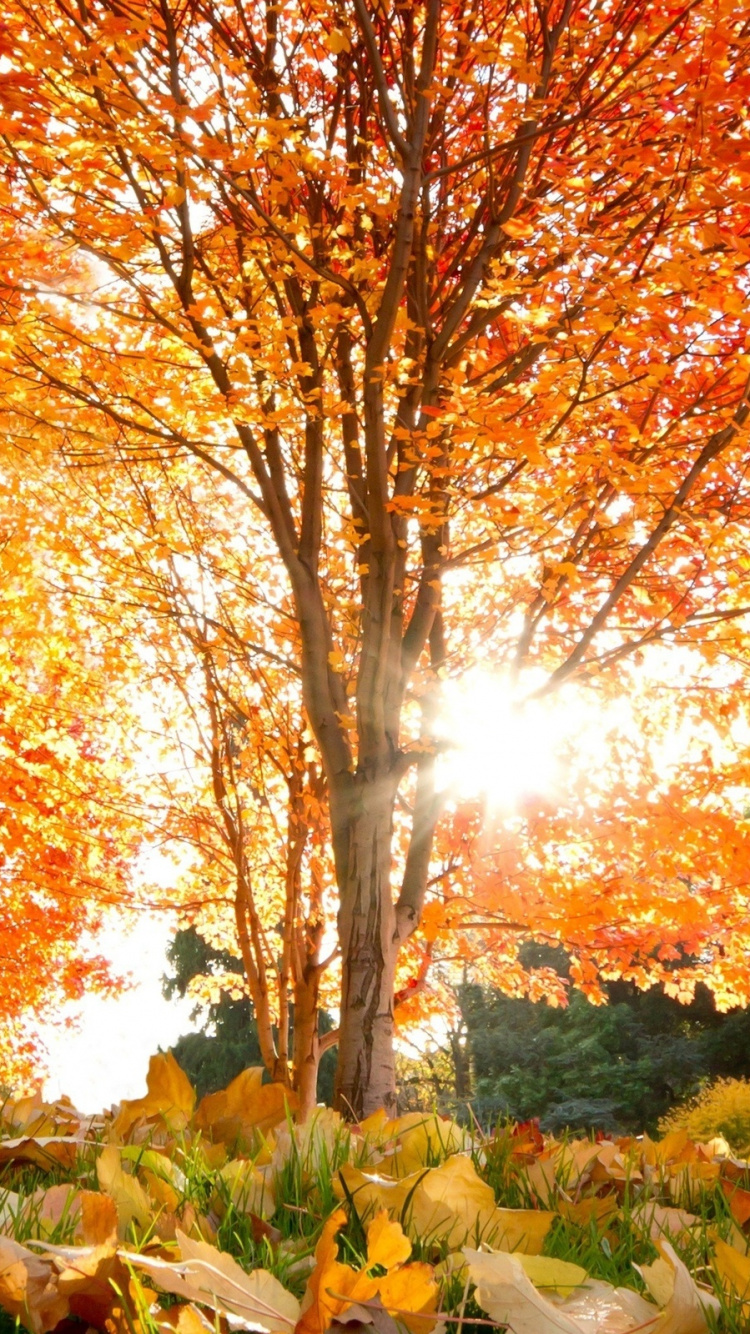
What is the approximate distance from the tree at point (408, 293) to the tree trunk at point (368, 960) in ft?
0.05

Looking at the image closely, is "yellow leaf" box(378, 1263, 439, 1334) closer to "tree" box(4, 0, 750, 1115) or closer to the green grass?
the green grass

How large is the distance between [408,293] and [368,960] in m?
3.24

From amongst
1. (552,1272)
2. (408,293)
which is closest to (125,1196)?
(552,1272)

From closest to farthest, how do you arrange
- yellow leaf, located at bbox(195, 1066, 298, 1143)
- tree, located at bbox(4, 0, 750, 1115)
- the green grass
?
the green grass, yellow leaf, located at bbox(195, 1066, 298, 1143), tree, located at bbox(4, 0, 750, 1115)

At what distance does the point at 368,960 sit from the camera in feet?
14.9

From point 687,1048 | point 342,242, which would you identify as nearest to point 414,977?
point 342,242

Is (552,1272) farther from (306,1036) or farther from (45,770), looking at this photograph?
(45,770)

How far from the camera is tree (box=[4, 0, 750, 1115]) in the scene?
3.97m

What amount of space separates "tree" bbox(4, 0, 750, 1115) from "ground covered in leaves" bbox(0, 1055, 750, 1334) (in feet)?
8.53

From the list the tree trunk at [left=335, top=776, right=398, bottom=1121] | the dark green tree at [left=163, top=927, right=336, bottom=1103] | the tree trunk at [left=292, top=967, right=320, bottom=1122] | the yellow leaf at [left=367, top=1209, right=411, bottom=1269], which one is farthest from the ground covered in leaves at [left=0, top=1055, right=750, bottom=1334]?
the dark green tree at [left=163, top=927, right=336, bottom=1103]

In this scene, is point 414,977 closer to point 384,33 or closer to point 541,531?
point 541,531

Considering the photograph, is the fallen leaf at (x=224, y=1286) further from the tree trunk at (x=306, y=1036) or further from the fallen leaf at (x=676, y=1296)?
the tree trunk at (x=306, y=1036)

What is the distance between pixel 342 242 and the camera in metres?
5.72

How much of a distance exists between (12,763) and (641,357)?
634cm
